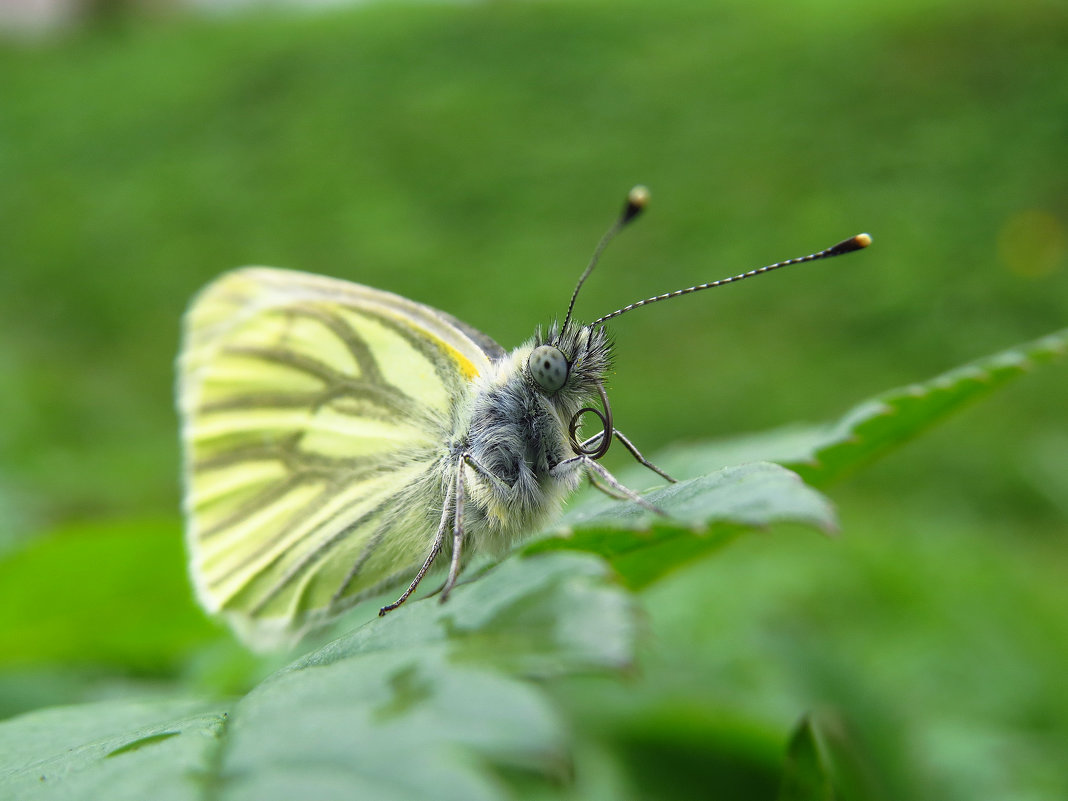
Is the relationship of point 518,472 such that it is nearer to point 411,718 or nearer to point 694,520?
point 694,520

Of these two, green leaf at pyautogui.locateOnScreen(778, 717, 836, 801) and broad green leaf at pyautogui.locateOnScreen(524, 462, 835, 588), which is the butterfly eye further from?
green leaf at pyautogui.locateOnScreen(778, 717, 836, 801)

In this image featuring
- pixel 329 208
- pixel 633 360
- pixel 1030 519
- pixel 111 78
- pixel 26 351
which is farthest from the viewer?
pixel 111 78

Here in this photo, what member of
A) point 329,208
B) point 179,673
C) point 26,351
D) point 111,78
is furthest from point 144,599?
point 111,78

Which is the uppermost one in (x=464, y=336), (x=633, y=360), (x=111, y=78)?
(x=111, y=78)

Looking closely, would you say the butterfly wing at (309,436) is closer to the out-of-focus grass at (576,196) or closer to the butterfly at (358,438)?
the butterfly at (358,438)

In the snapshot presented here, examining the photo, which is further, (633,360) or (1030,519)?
(633,360)

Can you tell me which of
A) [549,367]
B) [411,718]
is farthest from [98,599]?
[411,718]

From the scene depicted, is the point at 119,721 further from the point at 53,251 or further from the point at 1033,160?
the point at 53,251
